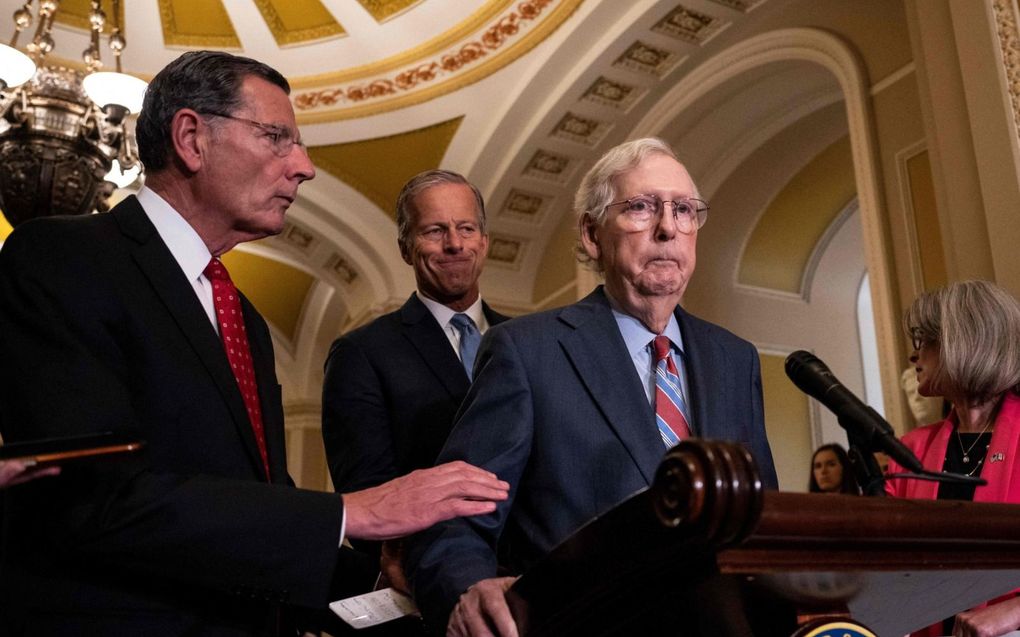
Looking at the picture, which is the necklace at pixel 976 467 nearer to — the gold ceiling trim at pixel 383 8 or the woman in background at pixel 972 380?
the woman in background at pixel 972 380

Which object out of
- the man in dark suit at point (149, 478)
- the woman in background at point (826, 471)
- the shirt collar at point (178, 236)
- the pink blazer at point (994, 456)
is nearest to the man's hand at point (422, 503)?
the man in dark suit at point (149, 478)

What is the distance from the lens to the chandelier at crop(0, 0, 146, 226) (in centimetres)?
537

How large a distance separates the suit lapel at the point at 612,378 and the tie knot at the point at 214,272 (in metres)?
0.61

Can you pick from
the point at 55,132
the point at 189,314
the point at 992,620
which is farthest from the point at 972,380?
the point at 55,132

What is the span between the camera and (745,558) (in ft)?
3.21

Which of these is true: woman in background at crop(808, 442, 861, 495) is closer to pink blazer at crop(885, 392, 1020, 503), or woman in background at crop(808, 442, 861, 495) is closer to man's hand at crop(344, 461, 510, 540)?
pink blazer at crop(885, 392, 1020, 503)

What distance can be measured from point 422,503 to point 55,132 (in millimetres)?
4887

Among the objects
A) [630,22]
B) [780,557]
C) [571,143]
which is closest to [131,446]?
[780,557]

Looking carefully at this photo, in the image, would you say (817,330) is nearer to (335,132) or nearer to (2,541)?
(335,132)

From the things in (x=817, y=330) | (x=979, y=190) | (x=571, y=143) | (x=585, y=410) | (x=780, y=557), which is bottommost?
(x=780, y=557)

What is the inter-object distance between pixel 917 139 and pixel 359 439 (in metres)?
4.16

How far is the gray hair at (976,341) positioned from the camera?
2.41 metres

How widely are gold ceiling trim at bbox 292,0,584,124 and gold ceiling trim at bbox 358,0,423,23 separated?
48 centimetres

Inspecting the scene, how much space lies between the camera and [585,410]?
5.46 feet
